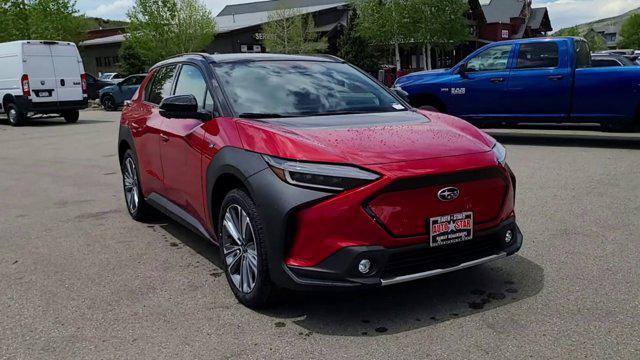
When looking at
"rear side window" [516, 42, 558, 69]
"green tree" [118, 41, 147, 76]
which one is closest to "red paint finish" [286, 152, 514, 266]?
"rear side window" [516, 42, 558, 69]

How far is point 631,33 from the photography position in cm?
11312

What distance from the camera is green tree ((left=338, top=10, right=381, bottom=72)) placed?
38344 millimetres

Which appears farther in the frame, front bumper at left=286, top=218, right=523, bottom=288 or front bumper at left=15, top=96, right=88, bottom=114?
front bumper at left=15, top=96, right=88, bottom=114

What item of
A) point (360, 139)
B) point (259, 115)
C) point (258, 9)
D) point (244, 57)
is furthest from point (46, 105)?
point (258, 9)

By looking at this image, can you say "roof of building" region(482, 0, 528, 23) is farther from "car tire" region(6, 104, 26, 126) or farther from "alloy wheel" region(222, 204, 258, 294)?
"alloy wheel" region(222, 204, 258, 294)

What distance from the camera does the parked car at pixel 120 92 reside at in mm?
26109

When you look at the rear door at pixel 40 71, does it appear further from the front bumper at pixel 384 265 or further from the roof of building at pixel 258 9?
the roof of building at pixel 258 9

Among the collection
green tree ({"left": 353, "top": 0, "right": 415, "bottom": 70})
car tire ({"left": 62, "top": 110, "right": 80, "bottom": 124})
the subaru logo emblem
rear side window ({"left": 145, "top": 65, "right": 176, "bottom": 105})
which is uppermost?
green tree ({"left": 353, "top": 0, "right": 415, "bottom": 70})

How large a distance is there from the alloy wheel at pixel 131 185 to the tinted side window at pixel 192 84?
52.3 inches

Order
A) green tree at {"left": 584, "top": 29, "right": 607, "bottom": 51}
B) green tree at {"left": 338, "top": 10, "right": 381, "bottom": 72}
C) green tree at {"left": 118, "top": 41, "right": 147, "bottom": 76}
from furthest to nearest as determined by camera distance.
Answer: green tree at {"left": 584, "top": 29, "right": 607, "bottom": 51}, green tree at {"left": 118, "top": 41, "right": 147, "bottom": 76}, green tree at {"left": 338, "top": 10, "right": 381, "bottom": 72}

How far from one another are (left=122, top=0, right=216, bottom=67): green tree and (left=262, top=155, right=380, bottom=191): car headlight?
35.1 m

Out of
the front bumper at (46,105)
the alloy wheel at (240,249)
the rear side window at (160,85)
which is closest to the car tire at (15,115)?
the front bumper at (46,105)

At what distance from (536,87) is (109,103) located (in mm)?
21072

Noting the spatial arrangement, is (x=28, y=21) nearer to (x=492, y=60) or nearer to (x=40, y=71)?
(x=40, y=71)
